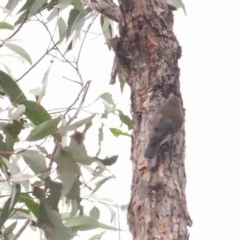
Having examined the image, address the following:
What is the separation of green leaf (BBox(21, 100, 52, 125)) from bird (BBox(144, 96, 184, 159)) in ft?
0.83

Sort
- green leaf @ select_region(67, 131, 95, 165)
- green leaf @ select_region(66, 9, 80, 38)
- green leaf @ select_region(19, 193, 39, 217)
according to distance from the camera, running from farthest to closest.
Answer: green leaf @ select_region(66, 9, 80, 38), green leaf @ select_region(19, 193, 39, 217), green leaf @ select_region(67, 131, 95, 165)

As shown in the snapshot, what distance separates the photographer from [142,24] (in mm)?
1117

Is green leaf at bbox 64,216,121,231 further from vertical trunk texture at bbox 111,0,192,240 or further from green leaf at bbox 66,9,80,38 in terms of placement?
green leaf at bbox 66,9,80,38

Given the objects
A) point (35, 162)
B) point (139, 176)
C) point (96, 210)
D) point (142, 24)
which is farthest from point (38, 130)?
point (96, 210)

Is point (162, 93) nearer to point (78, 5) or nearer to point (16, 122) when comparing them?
point (16, 122)

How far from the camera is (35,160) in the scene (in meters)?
0.98

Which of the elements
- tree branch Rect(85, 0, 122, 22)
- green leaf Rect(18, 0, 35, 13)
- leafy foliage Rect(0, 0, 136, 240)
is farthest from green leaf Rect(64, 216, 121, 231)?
green leaf Rect(18, 0, 35, 13)

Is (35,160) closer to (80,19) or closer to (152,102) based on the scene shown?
(152,102)

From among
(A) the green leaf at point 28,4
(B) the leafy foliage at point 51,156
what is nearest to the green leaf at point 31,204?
(B) the leafy foliage at point 51,156

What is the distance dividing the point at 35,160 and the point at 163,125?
0.21m

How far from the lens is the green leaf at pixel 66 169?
95 cm

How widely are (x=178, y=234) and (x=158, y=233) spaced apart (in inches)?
1.3

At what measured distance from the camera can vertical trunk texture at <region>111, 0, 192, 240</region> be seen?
970 mm

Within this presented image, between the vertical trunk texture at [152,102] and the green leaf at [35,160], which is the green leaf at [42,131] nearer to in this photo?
the green leaf at [35,160]
